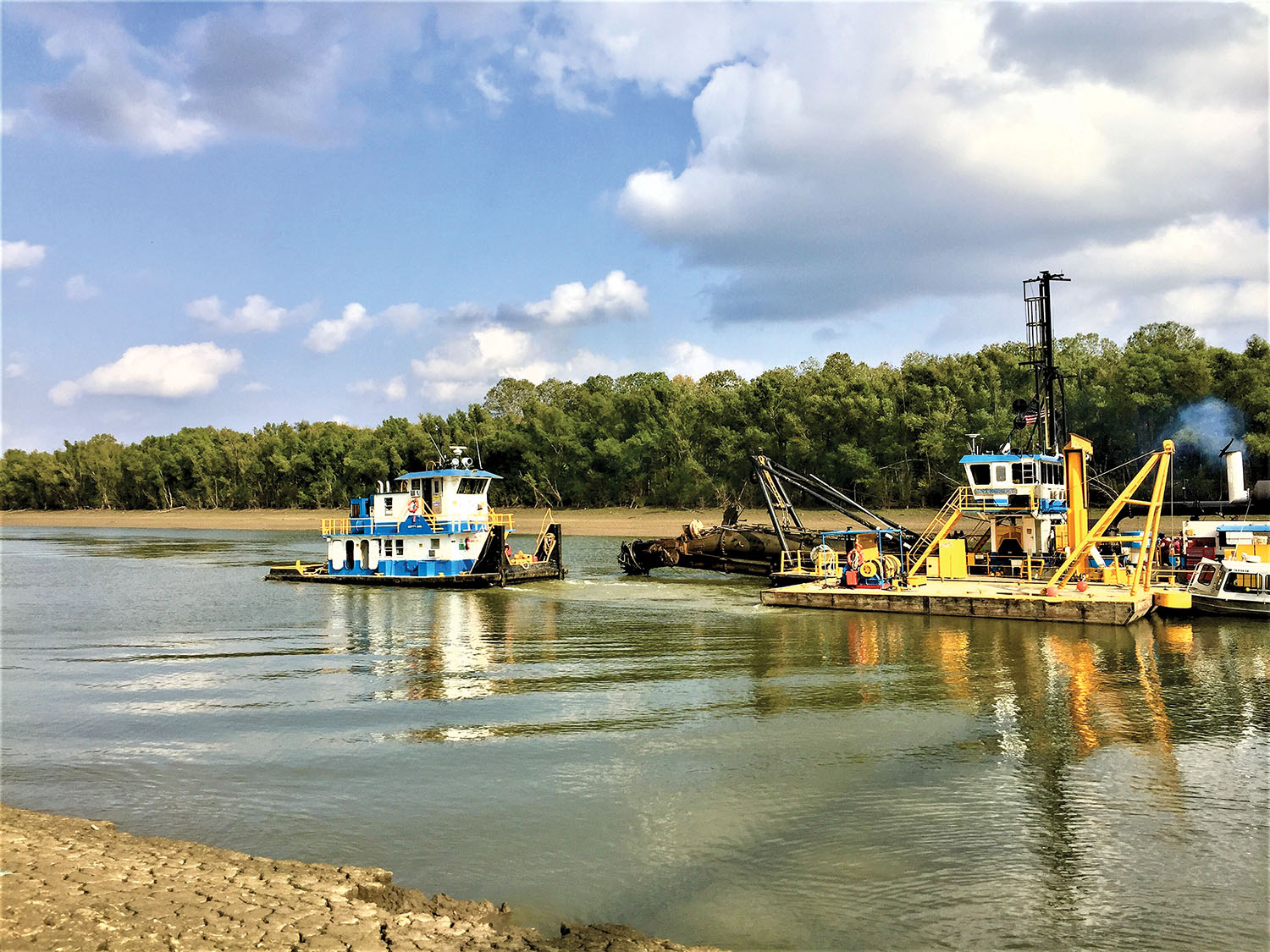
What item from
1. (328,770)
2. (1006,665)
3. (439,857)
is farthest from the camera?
(1006,665)

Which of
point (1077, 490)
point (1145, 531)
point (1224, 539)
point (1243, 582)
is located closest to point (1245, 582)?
point (1243, 582)

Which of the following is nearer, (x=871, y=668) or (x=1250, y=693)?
(x=1250, y=693)

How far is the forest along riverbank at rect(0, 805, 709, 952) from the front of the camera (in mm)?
7477

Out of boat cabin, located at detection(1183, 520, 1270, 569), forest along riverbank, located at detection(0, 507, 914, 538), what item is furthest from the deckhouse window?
forest along riverbank, located at detection(0, 507, 914, 538)

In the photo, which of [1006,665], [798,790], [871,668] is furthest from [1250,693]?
[798,790]

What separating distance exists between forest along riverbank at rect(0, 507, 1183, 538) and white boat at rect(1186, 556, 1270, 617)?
28.5m

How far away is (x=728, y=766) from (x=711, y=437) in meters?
79.4

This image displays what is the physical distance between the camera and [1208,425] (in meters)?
61.2

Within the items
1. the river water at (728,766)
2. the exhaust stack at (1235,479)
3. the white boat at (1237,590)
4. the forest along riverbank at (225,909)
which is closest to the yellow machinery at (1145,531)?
the white boat at (1237,590)

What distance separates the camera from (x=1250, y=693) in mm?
18328

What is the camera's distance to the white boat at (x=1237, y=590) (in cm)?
2605

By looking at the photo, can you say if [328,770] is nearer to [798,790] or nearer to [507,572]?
[798,790]

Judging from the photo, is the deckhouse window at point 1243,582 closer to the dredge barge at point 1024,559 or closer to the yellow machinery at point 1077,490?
the dredge barge at point 1024,559

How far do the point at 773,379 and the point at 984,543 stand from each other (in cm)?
5420
